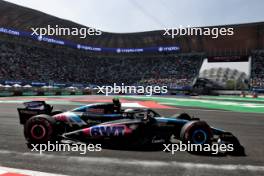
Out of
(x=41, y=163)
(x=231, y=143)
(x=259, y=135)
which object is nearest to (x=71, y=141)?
(x=41, y=163)

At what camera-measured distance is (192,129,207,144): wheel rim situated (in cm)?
665

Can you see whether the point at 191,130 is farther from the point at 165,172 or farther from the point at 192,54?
the point at 192,54

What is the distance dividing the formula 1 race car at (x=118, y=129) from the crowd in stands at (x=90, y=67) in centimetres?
4100

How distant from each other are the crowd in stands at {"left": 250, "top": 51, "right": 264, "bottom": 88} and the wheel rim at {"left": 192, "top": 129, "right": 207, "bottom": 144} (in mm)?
48936

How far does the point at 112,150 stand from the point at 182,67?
59.3 metres

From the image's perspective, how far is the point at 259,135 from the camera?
29.4 feet

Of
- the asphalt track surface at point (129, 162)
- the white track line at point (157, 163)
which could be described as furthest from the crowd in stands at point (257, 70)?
the white track line at point (157, 163)

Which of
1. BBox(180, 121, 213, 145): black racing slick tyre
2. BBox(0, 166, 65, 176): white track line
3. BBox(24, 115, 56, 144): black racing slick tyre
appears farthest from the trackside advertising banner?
BBox(0, 166, 65, 176): white track line

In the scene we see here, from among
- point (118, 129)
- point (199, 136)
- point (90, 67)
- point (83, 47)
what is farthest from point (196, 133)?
point (83, 47)

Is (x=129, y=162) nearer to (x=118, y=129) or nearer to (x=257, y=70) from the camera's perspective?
(x=118, y=129)

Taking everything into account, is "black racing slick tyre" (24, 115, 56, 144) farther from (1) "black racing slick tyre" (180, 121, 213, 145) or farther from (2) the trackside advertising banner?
(2) the trackside advertising banner

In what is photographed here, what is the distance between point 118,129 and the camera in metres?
6.65

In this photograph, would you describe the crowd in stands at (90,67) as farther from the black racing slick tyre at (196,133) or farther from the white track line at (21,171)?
the white track line at (21,171)

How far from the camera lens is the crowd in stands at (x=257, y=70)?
52750 millimetres
